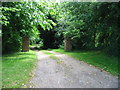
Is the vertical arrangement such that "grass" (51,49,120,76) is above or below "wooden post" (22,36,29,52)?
below

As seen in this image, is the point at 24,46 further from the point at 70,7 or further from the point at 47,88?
the point at 47,88

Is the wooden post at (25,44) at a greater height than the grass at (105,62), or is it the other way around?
the wooden post at (25,44)

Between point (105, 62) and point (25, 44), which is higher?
point (25, 44)

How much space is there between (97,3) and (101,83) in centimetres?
483

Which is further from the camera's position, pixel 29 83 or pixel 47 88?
pixel 29 83

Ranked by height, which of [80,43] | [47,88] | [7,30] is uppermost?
[7,30]

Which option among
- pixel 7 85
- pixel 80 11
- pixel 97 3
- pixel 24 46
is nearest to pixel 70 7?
pixel 80 11

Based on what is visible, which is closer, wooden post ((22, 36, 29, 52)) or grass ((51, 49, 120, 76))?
grass ((51, 49, 120, 76))

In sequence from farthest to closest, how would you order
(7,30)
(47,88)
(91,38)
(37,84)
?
(91,38)
(7,30)
(37,84)
(47,88)

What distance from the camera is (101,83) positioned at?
4547 millimetres

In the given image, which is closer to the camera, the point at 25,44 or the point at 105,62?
the point at 105,62

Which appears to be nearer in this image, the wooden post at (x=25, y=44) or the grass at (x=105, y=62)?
the grass at (x=105, y=62)

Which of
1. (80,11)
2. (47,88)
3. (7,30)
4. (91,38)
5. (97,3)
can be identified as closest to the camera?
(47,88)

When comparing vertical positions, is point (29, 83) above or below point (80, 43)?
below
